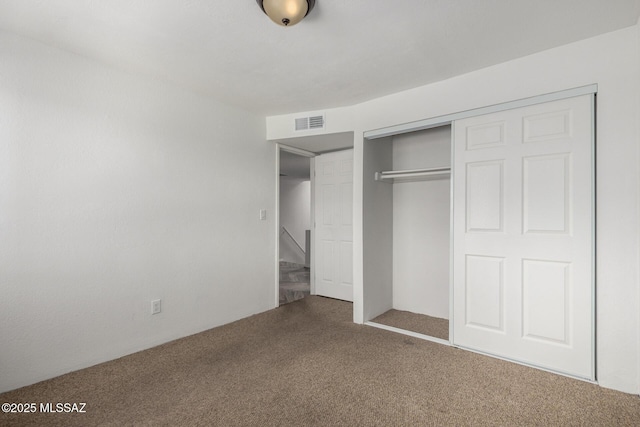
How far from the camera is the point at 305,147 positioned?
429 cm

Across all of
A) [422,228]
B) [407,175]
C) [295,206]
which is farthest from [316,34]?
[295,206]

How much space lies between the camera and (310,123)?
3.59m

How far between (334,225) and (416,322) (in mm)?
1703

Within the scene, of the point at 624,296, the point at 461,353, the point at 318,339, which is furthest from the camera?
the point at 318,339

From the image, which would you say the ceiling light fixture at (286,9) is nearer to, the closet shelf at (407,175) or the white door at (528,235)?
the white door at (528,235)

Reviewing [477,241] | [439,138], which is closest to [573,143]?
[477,241]

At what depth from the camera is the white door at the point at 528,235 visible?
218 centimetres

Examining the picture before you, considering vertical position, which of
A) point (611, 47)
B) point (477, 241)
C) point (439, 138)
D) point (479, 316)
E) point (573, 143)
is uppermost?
point (611, 47)

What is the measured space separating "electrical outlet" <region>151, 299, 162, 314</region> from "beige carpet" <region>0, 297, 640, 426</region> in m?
0.32

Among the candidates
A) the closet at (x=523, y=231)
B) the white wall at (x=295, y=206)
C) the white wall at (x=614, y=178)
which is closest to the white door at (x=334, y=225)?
the closet at (x=523, y=231)

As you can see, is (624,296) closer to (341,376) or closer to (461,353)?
(461,353)

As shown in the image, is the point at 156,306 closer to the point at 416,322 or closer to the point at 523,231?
the point at 416,322

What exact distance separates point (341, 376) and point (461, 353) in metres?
1.09

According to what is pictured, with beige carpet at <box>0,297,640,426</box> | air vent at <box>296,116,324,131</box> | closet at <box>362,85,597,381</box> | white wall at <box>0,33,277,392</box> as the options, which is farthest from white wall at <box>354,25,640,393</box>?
white wall at <box>0,33,277,392</box>
